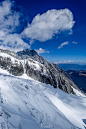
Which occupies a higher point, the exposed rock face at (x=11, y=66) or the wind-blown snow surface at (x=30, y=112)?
the exposed rock face at (x=11, y=66)

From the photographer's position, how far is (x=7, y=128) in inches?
191

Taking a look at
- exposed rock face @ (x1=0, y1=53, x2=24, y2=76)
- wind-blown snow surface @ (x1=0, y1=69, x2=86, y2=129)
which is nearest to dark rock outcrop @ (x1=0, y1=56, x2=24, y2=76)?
exposed rock face @ (x1=0, y1=53, x2=24, y2=76)

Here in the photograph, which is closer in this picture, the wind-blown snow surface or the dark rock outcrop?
the wind-blown snow surface

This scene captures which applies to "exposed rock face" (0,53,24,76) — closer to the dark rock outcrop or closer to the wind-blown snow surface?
the dark rock outcrop

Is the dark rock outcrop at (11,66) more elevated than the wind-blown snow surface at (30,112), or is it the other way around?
the dark rock outcrop at (11,66)

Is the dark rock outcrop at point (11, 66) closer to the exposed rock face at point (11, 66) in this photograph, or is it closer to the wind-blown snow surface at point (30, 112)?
the exposed rock face at point (11, 66)

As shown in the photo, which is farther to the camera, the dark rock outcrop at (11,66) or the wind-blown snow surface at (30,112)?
the dark rock outcrop at (11,66)

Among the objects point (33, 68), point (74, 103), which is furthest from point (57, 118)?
point (33, 68)

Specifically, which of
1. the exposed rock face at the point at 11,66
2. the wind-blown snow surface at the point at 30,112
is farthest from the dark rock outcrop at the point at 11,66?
the wind-blown snow surface at the point at 30,112

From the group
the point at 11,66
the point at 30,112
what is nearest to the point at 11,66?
the point at 11,66

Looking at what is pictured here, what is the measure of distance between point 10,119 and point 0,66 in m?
41.5

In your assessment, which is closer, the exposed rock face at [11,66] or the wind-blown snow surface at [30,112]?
the wind-blown snow surface at [30,112]

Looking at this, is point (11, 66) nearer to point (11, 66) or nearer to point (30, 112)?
point (11, 66)

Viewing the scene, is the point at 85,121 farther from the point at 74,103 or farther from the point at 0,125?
the point at 0,125
